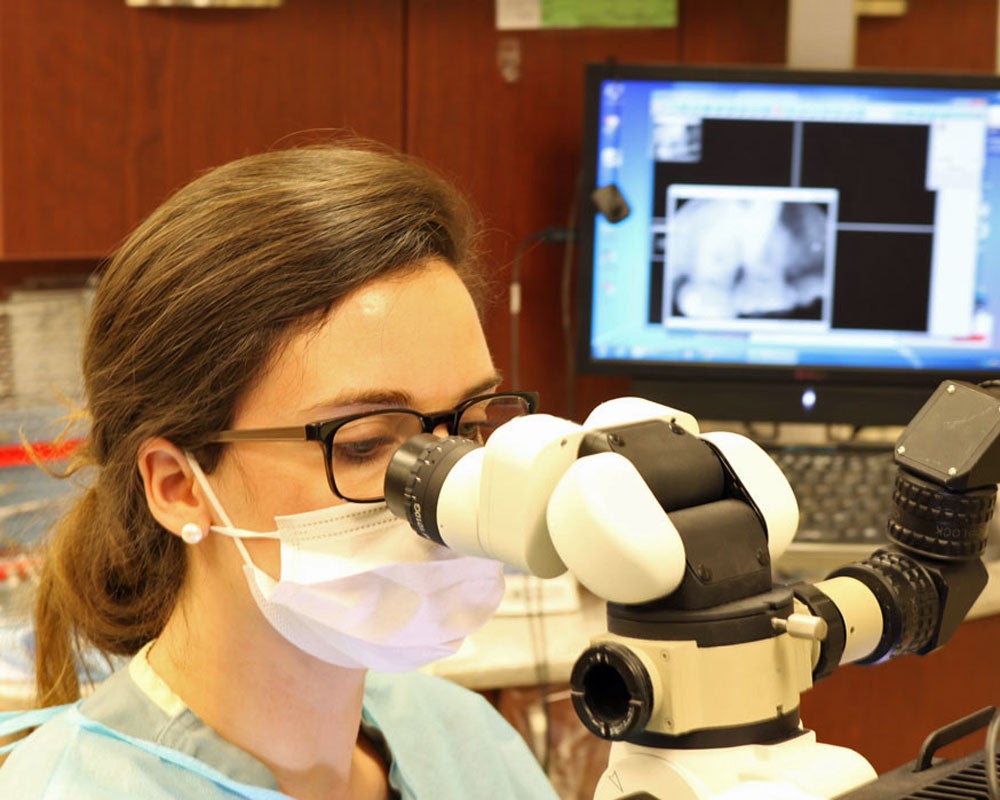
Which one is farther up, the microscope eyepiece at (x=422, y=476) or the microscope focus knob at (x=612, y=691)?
the microscope eyepiece at (x=422, y=476)

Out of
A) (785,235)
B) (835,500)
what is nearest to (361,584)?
(835,500)

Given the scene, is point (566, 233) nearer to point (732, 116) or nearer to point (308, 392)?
point (732, 116)

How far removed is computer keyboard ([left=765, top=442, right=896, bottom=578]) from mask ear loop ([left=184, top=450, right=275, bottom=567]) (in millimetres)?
862

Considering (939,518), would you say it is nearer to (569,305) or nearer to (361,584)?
(361,584)

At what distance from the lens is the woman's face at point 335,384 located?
0.99 metres

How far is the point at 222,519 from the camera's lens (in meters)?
1.03

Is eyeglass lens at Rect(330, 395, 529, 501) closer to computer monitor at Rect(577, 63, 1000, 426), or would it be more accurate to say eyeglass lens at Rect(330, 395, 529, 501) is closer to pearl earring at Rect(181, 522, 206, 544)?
pearl earring at Rect(181, 522, 206, 544)

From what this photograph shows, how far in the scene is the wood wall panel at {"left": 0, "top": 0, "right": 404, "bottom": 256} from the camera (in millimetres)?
1674

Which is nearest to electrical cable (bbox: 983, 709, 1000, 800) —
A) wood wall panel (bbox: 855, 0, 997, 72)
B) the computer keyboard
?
the computer keyboard

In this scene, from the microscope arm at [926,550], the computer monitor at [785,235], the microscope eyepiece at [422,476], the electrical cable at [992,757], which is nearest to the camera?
the electrical cable at [992,757]

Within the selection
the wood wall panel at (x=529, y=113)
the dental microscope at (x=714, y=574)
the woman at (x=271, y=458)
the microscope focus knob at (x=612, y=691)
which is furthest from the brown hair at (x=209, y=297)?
the wood wall panel at (x=529, y=113)

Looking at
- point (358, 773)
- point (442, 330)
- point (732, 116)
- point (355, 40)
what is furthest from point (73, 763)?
point (732, 116)

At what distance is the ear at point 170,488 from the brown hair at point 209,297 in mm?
12

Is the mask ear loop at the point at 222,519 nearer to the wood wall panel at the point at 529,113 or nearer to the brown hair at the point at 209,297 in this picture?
the brown hair at the point at 209,297
